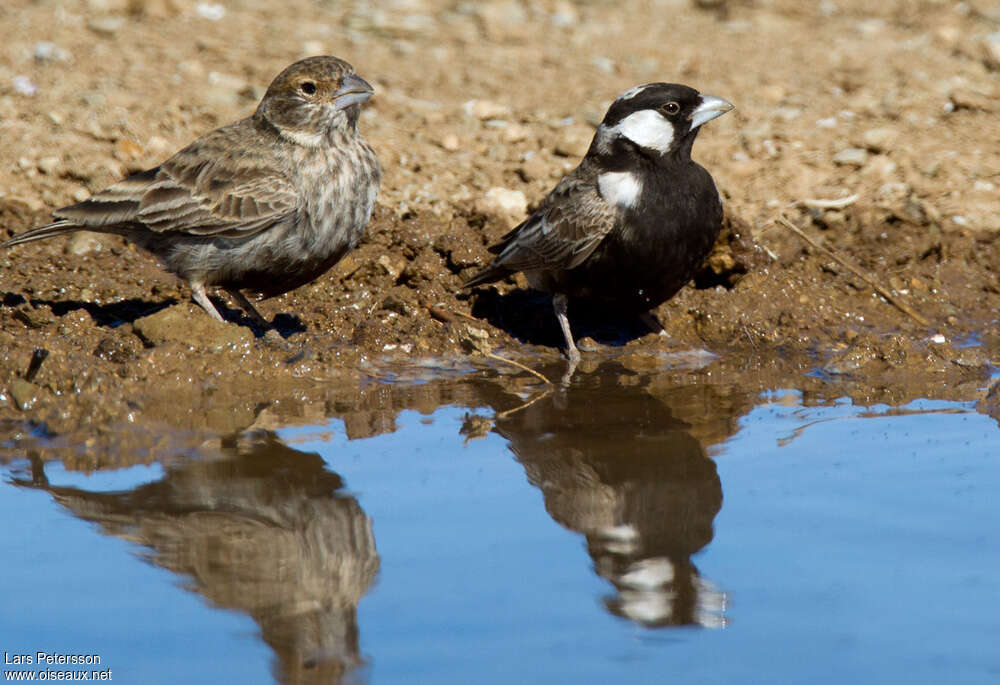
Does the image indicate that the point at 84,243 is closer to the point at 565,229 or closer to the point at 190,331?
the point at 190,331

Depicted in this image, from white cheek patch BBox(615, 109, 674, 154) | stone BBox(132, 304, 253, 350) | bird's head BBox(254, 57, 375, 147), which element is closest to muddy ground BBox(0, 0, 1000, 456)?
stone BBox(132, 304, 253, 350)

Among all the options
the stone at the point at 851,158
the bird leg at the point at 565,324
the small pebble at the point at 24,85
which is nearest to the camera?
the bird leg at the point at 565,324

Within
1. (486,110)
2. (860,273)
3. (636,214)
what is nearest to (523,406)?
(636,214)

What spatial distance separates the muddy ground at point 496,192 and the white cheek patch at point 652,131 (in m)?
0.90

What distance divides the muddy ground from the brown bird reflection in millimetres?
557

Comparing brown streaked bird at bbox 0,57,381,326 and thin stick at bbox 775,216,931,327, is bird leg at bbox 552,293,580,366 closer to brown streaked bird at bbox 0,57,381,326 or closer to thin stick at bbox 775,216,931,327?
brown streaked bird at bbox 0,57,381,326

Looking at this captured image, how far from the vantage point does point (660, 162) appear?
627 centimetres

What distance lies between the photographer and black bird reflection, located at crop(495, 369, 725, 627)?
3533mm

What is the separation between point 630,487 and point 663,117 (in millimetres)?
2502

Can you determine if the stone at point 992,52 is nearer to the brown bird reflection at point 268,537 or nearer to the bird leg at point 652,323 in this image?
the bird leg at point 652,323

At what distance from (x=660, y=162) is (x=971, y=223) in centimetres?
227

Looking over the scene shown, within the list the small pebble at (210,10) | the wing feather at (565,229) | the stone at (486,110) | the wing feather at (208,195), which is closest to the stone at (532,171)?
the stone at (486,110)

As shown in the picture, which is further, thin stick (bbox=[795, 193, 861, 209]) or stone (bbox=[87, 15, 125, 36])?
stone (bbox=[87, 15, 125, 36])

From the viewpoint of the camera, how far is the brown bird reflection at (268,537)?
3270 mm
